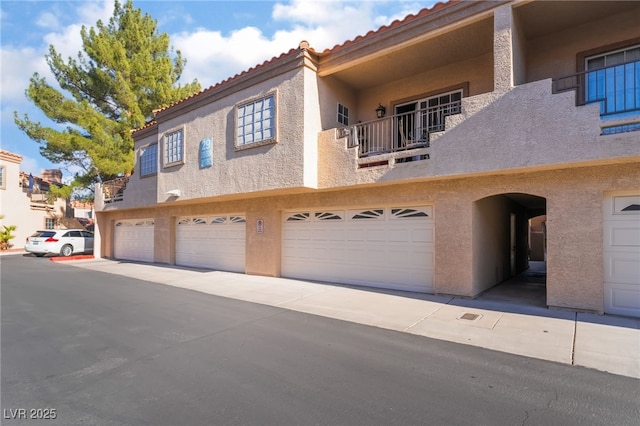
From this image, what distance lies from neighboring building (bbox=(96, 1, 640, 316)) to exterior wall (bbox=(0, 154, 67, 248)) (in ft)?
69.7

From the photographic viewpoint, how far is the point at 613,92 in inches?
270

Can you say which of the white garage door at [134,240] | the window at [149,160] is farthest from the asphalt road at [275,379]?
the white garage door at [134,240]

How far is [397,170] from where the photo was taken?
8.10 meters

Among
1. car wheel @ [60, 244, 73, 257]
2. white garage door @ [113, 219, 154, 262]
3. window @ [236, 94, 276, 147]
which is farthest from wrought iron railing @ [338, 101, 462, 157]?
car wheel @ [60, 244, 73, 257]

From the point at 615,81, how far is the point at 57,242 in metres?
26.0

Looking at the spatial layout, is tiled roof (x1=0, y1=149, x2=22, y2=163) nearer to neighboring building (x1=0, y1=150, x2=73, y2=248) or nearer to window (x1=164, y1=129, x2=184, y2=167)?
neighboring building (x1=0, y1=150, x2=73, y2=248)

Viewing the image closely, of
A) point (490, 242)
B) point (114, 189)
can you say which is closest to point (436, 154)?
point (490, 242)

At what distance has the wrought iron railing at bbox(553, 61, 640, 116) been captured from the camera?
6.48m

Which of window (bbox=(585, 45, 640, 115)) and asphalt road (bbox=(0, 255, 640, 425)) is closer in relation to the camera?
asphalt road (bbox=(0, 255, 640, 425))

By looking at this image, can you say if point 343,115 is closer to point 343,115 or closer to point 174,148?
point 343,115

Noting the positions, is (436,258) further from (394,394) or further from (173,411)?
(173,411)

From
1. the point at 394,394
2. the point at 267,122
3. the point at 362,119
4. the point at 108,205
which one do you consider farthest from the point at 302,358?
the point at 108,205

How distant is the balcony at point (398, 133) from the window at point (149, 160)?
34.1 feet

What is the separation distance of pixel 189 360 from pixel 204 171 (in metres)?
8.36
